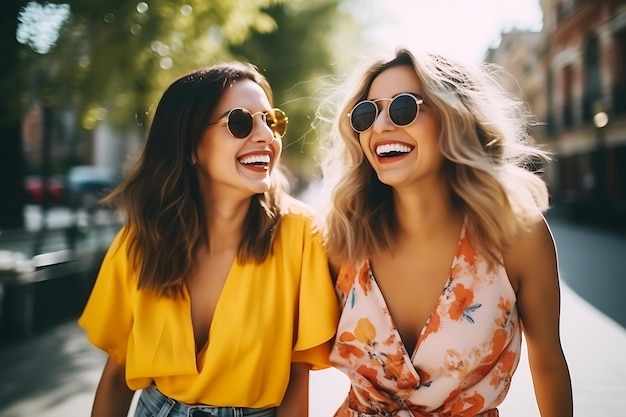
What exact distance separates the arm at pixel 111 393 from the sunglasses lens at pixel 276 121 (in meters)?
1.15

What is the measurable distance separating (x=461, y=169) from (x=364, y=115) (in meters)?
0.44

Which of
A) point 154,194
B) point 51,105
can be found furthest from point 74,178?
point 154,194

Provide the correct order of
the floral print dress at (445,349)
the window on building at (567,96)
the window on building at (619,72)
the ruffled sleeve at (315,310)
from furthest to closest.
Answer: the window on building at (567,96) → the window on building at (619,72) → the ruffled sleeve at (315,310) → the floral print dress at (445,349)

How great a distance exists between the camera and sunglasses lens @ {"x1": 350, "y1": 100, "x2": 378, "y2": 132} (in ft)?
6.87

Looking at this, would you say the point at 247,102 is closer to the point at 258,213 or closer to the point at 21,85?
the point at 258,213

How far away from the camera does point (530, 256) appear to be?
1.96m

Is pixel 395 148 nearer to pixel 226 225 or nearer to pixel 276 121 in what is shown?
pixel 276 121

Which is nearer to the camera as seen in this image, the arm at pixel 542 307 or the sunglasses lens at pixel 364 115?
the arm at pixel 542 307

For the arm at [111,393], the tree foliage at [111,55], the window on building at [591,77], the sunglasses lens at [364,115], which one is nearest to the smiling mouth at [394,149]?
the sunglasses lens at [364,115]

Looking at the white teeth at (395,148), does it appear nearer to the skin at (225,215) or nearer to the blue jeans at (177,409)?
the skin at (225,215)

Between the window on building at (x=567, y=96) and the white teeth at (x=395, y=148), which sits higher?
the window on building at (x=567, y=96)

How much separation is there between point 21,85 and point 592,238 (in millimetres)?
14974

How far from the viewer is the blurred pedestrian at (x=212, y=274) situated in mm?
1945

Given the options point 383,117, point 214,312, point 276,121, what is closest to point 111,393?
point 214,312
